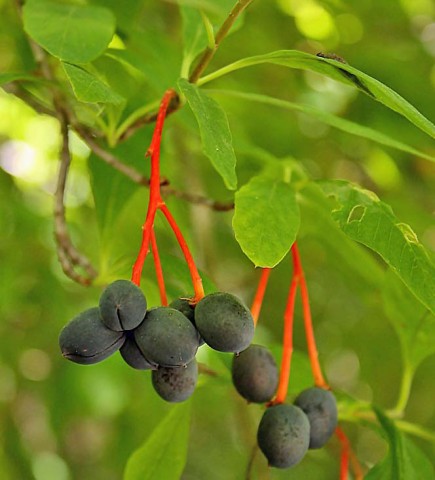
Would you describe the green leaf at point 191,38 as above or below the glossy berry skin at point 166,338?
above

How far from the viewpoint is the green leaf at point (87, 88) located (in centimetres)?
82

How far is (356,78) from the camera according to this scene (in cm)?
84

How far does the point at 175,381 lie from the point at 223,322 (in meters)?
0.11

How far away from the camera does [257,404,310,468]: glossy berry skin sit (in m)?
0.91

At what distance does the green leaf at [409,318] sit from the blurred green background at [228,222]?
21 cm

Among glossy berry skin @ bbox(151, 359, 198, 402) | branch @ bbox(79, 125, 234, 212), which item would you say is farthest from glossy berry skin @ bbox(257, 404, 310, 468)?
branch @ bbox(79, 125, 234, 212)

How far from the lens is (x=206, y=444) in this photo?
309 centimetres

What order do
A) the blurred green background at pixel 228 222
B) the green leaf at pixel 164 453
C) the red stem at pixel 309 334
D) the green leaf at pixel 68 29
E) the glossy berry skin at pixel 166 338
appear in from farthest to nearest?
1. the blurred green background at pixel 228 222
2. the green leaf at pixel 164 453
3. the red stem at pixel 309 334
4. the green leaf at pixel 68 29
5. the glossy berry skin at pixel 166 338

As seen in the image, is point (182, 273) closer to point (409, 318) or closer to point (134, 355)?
point (134, 355)

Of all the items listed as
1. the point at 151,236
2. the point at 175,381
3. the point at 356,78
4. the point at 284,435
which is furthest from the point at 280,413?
the point at 356,78

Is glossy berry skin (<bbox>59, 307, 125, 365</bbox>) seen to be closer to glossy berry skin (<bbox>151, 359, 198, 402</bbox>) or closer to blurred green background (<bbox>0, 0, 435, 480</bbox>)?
glossy berry skin (<bbox>151, 359, 198, 402</bbox>)

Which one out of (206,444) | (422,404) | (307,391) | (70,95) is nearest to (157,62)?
(70,95)

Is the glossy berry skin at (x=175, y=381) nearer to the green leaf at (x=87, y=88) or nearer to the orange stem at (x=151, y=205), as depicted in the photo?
the orange stem at (x=151, y=205)

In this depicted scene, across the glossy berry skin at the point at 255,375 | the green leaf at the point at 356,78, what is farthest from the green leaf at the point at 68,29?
the glossy berry skin at the point at 255,375
